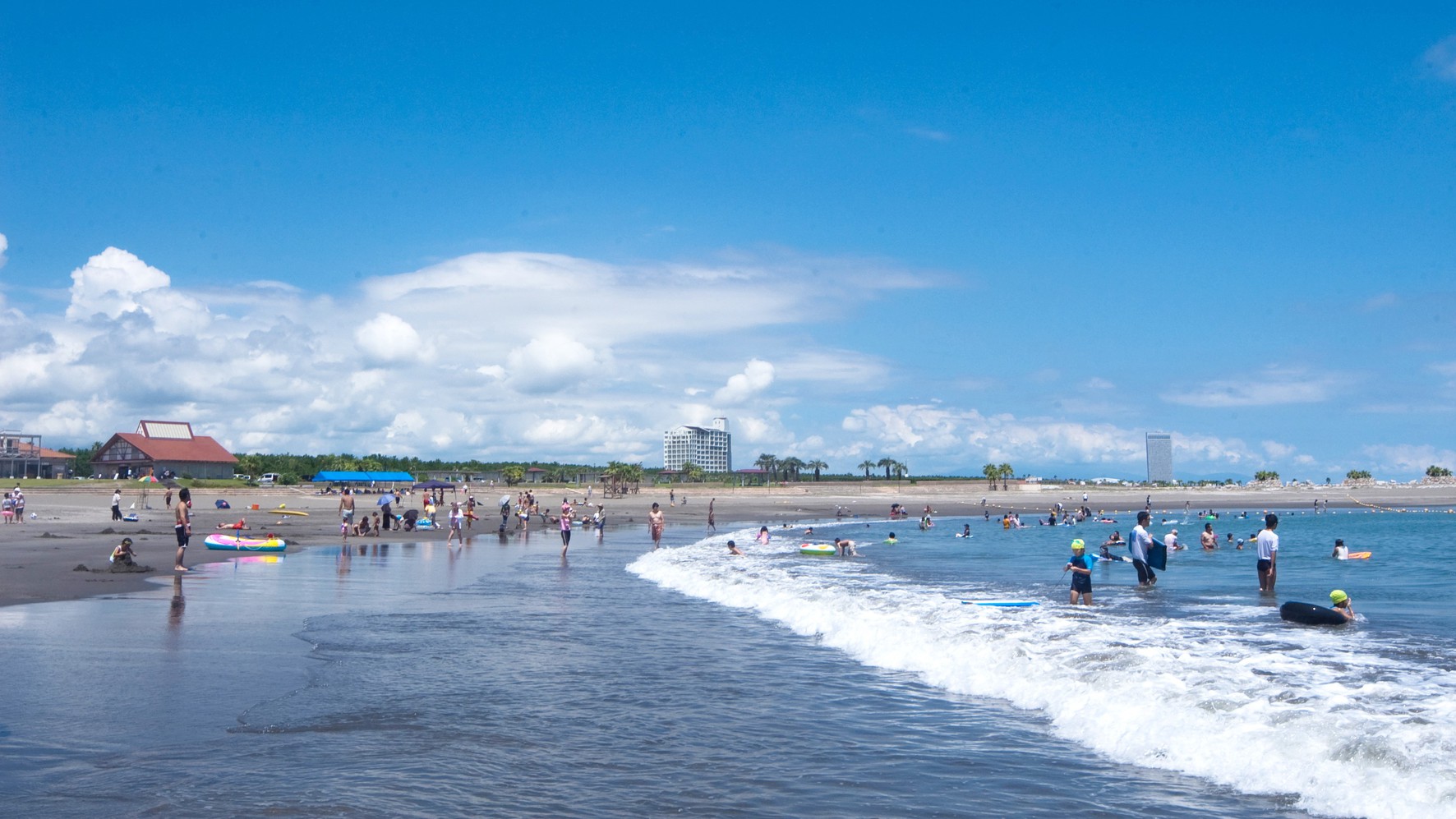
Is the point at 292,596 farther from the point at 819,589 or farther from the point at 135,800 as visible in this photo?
the point at 135,800

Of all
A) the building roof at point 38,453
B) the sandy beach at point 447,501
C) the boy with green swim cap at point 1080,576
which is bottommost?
the sandy beach at point 447,501

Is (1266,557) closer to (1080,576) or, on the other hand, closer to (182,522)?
(1080,576)

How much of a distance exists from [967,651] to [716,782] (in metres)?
7.00

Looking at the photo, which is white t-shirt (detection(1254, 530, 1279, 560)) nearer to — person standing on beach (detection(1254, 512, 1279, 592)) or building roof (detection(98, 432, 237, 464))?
person standing on beach (detection(1254, 512, 1279, 592))

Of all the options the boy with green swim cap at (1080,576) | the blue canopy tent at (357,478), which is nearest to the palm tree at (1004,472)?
the blue canopy tent at (357,478)

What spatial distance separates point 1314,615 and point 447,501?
76597mm

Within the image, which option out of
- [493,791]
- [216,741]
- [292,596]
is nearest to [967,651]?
[493,791]

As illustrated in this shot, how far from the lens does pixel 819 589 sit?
887 inches

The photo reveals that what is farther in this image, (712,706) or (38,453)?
(38,453)

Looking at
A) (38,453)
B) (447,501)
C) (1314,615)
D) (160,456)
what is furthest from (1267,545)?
(38,453)

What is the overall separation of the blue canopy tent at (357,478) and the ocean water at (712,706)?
83.1 metres

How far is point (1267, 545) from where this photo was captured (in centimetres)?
2245

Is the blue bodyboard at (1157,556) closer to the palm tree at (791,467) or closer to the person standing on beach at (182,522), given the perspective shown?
the person standing on beach at (182,522)

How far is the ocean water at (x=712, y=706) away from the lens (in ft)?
24.8
